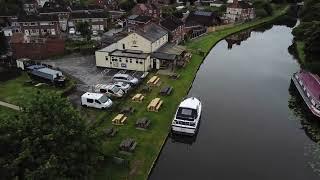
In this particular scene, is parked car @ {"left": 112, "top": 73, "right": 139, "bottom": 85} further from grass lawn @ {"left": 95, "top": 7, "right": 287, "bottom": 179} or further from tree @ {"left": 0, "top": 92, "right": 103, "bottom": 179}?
tree @ {"left": 0, "top": 92, "right": 103, "bottom": 179}

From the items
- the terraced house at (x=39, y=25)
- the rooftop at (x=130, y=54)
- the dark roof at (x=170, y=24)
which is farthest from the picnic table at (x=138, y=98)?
the terraced house at (x=39, y=25)

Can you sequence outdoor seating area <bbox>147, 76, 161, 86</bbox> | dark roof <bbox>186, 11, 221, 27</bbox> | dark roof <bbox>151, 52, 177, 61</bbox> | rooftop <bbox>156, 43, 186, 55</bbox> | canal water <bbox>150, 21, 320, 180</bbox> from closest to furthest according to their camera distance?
canal water <bbox>150, 21, 320, 180</bbox> → outdoor seating area <bbox>147, 76, 161, 86</bbox> → dark roof <bbox>151, 52, 177, 61</bbox> → rooftop <bbox>156, 43, 186, 55</bbox> → dark roof <bbox>186, 11, 221, 27</bbox>

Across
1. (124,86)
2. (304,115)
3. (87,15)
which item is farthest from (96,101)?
(87,15)

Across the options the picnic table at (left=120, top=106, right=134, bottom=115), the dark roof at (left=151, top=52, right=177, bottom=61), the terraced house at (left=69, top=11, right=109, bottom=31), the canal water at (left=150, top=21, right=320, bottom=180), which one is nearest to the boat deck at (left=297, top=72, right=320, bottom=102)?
the canal water at (left=150, top=21, right=320, bottom=180)

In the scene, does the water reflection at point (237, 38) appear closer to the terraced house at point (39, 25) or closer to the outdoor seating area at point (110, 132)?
the terraced house at point (39, 25)

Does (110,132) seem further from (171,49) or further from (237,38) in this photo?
(237,38)

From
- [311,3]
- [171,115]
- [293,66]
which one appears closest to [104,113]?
[171,115]
